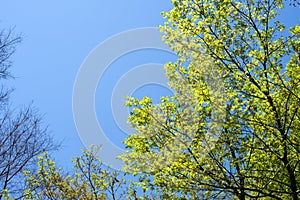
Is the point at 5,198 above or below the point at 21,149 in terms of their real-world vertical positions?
below

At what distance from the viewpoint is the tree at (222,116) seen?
929cm

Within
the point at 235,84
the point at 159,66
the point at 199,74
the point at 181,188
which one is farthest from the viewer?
the point at 159,66

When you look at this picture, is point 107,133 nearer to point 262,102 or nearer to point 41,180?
point 41,180

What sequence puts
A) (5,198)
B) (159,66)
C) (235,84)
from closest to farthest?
1. (235,84)
2. (5,198)
3. (159,66)

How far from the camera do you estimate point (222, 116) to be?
946cm

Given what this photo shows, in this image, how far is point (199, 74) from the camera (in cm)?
1111

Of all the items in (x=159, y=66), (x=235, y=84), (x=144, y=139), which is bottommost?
(x=144, y=139)

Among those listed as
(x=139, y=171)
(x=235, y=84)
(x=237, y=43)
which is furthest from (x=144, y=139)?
(x=237, y=43)

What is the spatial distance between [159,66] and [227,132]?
4.40 metres

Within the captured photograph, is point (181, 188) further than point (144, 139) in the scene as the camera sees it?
No

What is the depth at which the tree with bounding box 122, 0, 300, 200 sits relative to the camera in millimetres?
9289

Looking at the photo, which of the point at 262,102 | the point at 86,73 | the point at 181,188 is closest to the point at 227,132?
the point at 262,102

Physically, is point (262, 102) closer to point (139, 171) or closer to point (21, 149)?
point (139, 171)

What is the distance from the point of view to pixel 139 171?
10.2 metres
